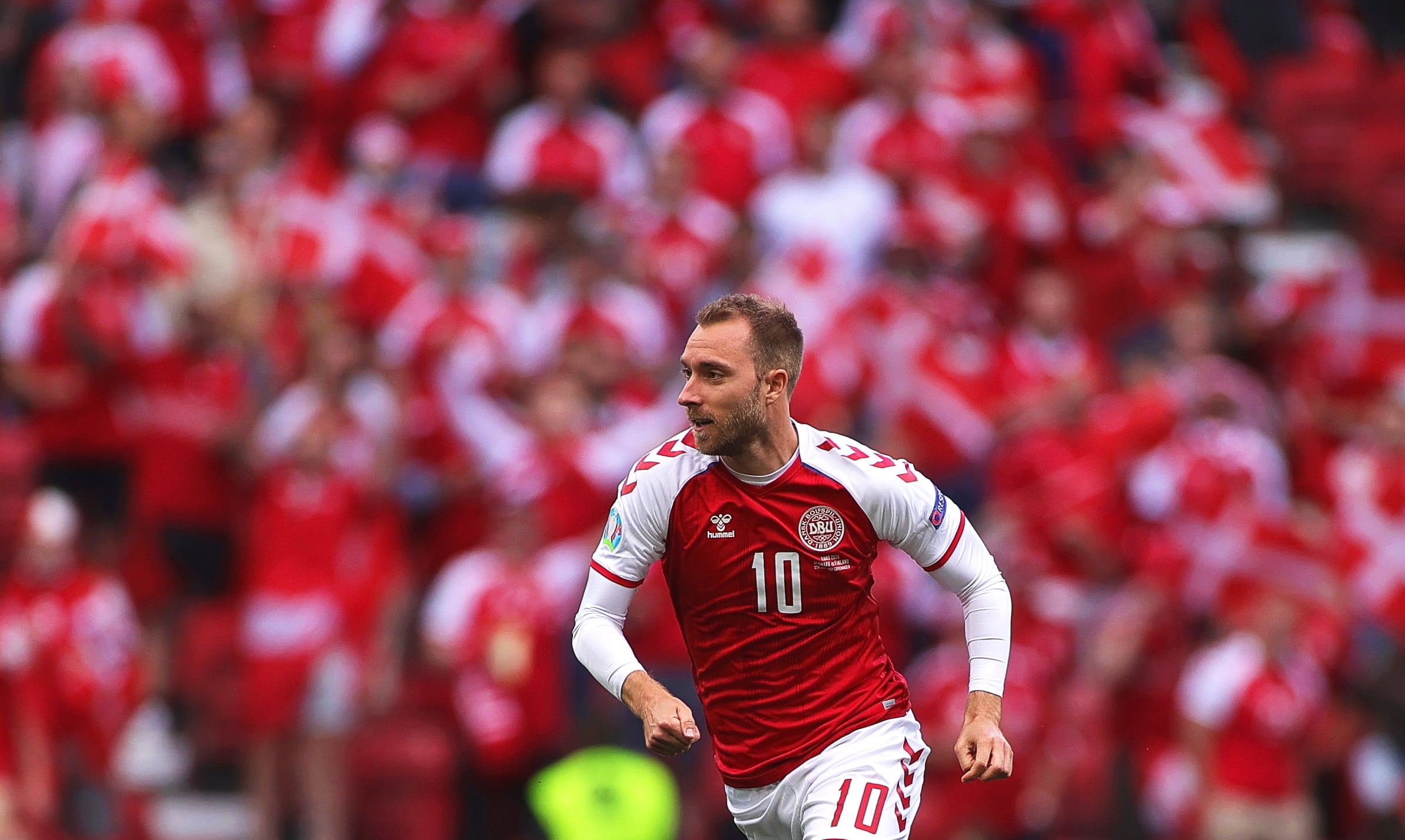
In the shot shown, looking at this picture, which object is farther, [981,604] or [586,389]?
[586,389]

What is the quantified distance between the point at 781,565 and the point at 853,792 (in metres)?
0.67

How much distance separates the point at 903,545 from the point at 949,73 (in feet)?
27.6

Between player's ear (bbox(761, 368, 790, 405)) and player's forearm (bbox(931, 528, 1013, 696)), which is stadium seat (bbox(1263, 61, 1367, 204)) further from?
player's ear (bbox(761, 368, 790, 405))

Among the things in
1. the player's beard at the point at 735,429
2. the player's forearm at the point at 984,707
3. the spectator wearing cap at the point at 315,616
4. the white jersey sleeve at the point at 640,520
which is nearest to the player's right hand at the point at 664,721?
the white jersey sleeve at the point at 640,520

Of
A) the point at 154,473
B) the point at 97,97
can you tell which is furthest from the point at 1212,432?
the point at 97,97

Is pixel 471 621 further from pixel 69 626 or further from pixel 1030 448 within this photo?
pixel 1030 448

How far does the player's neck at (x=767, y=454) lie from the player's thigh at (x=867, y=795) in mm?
841

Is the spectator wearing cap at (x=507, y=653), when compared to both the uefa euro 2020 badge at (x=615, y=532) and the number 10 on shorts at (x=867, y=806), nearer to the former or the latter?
the uefa euro 2020 badge at (x=615, y=532)

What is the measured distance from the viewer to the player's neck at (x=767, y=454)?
5.61 meters

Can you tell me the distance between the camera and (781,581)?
562 centimetres

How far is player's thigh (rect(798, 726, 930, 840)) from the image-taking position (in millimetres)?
5523

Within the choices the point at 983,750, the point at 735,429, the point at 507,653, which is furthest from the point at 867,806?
the point at 507,653

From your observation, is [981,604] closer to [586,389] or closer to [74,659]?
[586,389]

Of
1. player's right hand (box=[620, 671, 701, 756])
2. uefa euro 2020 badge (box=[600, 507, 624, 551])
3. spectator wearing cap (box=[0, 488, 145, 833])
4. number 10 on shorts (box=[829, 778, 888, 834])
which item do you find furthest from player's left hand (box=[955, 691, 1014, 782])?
spectator wearing cap (box=[0, 488, 145, 833])
